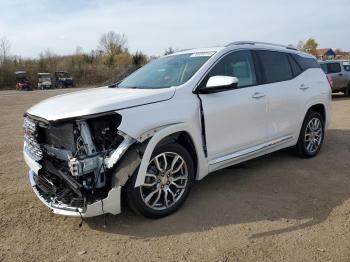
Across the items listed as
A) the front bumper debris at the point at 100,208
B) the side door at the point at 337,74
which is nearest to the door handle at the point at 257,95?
the front bumper debris at the point at 100,208

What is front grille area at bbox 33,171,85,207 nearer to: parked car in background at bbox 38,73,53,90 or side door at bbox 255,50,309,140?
side door at bbox 255,50,309,140

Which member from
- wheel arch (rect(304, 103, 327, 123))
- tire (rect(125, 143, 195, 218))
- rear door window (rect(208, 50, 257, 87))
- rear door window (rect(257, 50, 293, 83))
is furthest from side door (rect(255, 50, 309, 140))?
tire (rect(125, 143, 195, 218))

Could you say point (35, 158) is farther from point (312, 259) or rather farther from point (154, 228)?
point (312, 259)

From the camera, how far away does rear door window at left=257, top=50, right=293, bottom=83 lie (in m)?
5.39

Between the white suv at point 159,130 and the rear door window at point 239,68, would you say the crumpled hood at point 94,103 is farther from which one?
the rear door window at point 239,68

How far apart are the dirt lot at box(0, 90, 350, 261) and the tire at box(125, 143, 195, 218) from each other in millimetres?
147

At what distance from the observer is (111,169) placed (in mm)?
3689

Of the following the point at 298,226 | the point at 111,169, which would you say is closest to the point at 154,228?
the point at 111,169

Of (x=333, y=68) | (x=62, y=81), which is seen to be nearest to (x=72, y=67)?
(x=62, y=81)

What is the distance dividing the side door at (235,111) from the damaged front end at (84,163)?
3.73 ft

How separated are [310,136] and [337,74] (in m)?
11.7

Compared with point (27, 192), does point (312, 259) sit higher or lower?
lower

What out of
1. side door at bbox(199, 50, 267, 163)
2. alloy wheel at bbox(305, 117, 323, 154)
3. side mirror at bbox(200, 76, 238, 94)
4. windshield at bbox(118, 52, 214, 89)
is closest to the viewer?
side mirror at bbox(200, 76, 238, 94)

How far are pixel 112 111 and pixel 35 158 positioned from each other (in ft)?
3.73
